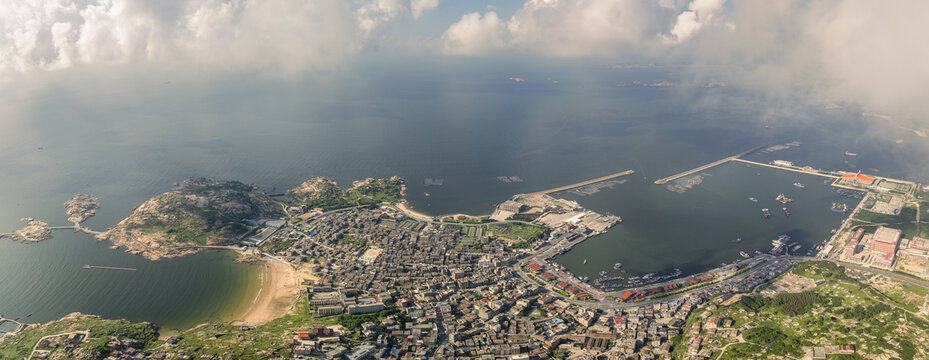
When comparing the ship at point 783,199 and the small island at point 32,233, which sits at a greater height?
the ship at point 783,199

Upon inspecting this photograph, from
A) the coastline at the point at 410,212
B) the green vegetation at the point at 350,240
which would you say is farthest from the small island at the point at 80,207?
the coastline at the point at 410,212

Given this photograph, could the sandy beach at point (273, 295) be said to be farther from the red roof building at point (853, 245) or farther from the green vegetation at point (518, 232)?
the red roof building at point (853, 245)

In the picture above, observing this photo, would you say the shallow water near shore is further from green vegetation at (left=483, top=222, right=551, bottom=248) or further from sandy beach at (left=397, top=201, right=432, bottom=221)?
green vegetation at (left=483, top=222, right=551, bottom=248)

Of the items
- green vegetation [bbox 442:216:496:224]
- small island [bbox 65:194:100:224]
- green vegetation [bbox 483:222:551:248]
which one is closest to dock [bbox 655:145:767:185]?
green vegetation [bbox 483:222:551:248]

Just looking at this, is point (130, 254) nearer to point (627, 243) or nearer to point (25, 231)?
point (25, 231)

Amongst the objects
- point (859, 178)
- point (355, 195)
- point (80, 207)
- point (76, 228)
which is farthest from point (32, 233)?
point (859, 178)

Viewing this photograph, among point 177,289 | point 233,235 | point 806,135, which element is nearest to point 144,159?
point 233,235
